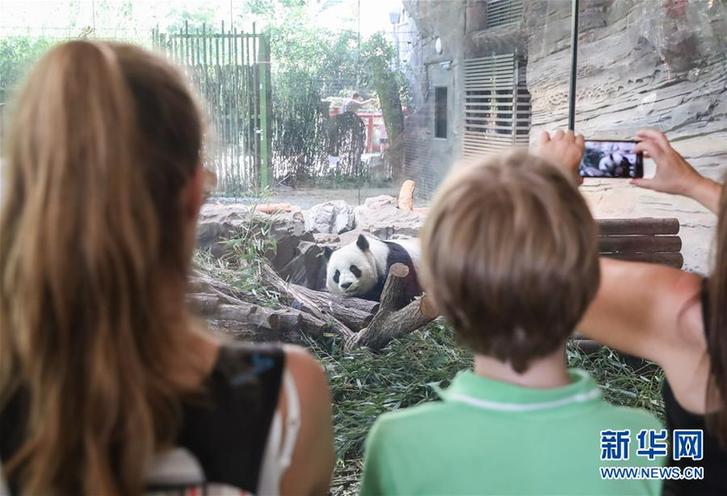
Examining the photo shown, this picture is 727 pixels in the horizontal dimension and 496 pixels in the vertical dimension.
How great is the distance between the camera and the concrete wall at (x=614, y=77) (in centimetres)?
281

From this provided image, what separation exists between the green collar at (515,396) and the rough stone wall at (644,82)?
2.19 meters

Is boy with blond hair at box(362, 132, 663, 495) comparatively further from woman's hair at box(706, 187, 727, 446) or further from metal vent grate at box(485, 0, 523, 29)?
metal vent grate at box(485, 0, 523, 29)

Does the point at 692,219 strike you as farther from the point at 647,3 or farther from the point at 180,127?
the point at 180,127

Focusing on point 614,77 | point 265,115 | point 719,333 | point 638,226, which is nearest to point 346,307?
point 265,115

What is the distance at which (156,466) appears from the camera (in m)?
0.81

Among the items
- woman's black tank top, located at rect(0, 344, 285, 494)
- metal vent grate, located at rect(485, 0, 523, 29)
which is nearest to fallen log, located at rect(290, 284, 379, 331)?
metal vent grate, located at rect(485, 0, 523, 29)

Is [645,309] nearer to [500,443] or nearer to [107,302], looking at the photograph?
[500,443]

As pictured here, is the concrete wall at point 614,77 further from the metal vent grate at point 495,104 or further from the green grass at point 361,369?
the green grass at point 361,369

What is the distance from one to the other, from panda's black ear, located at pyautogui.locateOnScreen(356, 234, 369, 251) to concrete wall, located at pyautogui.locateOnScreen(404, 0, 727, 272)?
0.86 ft

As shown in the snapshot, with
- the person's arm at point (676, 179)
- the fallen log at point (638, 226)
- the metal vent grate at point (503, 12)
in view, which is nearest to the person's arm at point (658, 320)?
the person's arm at point (676, 179)

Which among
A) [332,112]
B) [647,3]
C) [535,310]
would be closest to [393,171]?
[332,112]

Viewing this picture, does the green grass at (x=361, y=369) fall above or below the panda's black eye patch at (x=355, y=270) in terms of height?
below

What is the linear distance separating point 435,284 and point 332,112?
173 centimetres

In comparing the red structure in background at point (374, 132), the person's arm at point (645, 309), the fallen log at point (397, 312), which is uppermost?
the red structure in background at point (374, 132)
